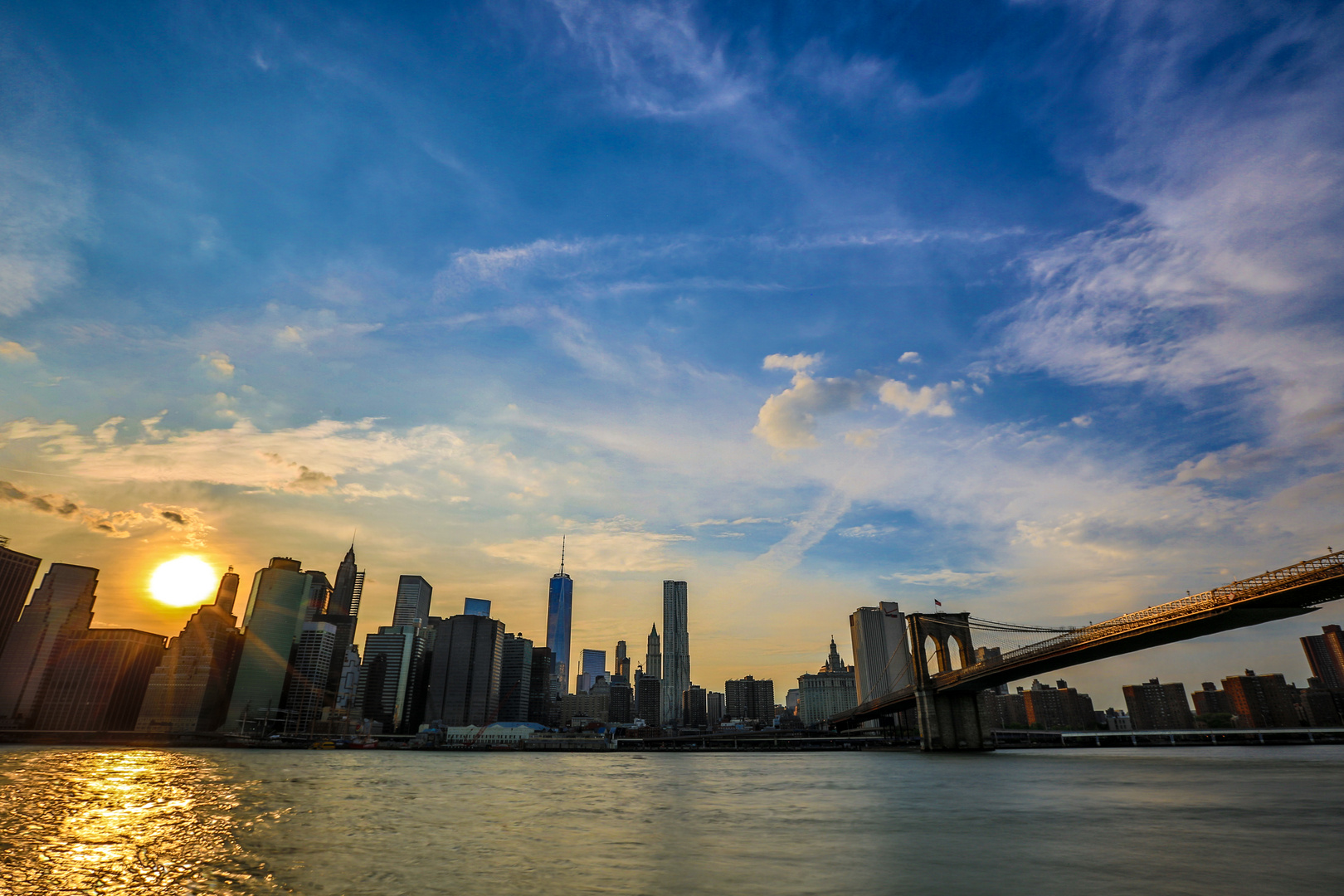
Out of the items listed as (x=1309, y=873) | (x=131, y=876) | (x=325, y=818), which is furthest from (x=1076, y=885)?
(x=325, y=818)

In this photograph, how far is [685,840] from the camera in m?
A: 23.4

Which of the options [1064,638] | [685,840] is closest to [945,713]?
[1064,638]

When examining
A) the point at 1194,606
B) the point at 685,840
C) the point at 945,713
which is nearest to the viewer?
the point at 685,840

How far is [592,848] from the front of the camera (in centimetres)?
2175

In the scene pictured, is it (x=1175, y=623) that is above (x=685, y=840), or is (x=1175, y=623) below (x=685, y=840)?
above

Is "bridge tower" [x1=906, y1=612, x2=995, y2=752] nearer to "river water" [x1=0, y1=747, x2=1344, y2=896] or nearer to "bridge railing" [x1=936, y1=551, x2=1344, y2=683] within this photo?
"bridge railing" [x1=936, y1=551, x2=1344, y2=683]

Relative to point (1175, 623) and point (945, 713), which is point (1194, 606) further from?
point (945, 713)

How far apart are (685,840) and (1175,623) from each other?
57.3 metres

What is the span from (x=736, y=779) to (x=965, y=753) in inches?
2170

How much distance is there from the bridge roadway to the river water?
1295 centimetres

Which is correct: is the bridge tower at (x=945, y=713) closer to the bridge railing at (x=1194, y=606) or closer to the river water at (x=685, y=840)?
the bridge railing at (x=1194, y=606)

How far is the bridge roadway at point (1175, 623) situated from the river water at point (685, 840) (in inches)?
510

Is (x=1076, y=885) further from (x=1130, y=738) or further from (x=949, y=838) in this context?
(x=1130, y=738)

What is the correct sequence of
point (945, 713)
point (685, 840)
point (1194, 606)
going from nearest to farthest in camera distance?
point (685, 840) → point (1194, 606) → point (945, 713)
